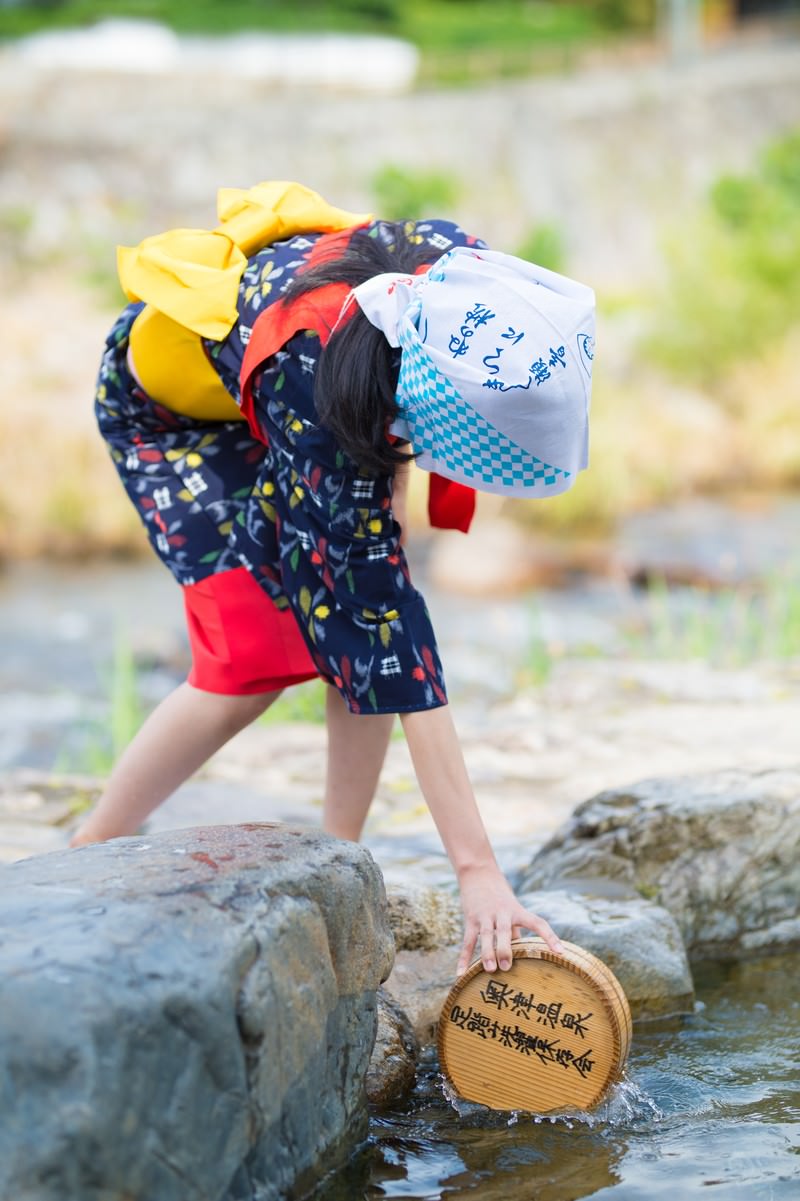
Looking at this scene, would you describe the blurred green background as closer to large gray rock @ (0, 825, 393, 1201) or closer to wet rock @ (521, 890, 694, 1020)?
wet rock @ (521, 890, 694, 1020)

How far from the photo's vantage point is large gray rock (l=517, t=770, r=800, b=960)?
290 cm

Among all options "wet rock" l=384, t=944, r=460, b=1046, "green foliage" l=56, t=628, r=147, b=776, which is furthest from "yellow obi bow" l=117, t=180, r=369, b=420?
"green foliage" l=56, t=628, r=147, b=776

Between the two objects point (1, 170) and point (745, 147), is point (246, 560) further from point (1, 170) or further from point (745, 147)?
point (745, 147)

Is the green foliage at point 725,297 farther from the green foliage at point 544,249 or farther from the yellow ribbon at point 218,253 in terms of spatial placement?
the yellow ribbon at point 218,253

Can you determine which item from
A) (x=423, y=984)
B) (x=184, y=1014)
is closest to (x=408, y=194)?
(x=423, y=984)

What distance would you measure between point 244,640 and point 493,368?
790 millimetres

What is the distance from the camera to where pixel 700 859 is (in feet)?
9.66

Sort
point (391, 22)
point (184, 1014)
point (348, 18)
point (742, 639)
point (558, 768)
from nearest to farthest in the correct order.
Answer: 1. point (184, 1014)
2. point (558, 768)
3. point (742, 639)
4. point (348, 18)
5. point (391, 22)

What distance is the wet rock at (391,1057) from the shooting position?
2.26m

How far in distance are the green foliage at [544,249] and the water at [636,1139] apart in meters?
12.5

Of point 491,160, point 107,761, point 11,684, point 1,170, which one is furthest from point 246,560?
point 491,160

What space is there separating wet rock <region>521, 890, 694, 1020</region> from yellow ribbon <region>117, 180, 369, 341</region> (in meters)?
1.19

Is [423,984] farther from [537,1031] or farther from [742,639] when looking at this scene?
[742,639]

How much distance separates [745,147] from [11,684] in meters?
17.7
